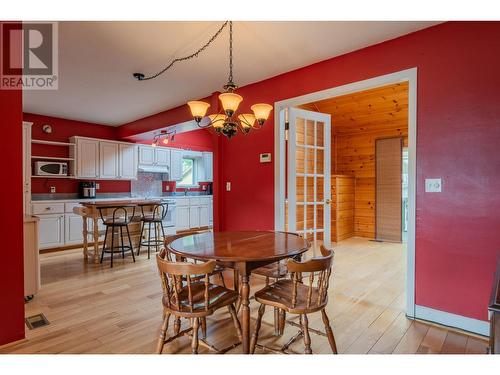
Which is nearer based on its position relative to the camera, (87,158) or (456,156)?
(456,156)

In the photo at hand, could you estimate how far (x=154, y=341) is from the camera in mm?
2098

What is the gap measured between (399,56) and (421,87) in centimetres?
36

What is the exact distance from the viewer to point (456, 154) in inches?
87.6

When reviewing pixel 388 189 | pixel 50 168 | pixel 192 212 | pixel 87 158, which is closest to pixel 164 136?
pixel 87 158

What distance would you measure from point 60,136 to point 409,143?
19.4 ft

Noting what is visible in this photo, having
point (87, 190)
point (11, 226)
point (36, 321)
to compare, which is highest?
point (87, 190)

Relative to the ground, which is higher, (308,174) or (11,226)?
(308,174)

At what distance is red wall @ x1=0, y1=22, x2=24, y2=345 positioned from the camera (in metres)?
2.03

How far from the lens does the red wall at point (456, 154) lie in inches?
82.7

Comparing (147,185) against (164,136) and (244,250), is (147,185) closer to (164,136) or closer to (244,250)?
(164,136)

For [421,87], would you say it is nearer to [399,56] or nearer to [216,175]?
[399,56]

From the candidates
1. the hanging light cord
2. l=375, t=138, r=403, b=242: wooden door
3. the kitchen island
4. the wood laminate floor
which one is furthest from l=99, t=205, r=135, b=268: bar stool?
l=375, t=138, r=403, b=242: wooden door

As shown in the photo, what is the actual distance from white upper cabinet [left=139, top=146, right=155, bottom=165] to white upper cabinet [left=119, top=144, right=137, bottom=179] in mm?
125
